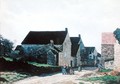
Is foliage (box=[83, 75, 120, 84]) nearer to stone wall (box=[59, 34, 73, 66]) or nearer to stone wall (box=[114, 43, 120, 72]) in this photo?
stone wall (box=[114, 43, 120, 72])

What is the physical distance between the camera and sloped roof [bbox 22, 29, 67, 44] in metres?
5.72

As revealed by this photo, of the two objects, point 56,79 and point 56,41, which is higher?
point 56,41

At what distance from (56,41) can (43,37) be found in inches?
8.6

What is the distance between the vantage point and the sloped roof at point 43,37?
5719 millimetres

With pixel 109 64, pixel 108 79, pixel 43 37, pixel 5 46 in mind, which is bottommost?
pixel 108 79

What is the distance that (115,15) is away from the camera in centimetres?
571

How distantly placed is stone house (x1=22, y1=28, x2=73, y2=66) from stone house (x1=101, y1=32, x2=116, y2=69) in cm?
49

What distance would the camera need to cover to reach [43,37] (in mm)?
5738

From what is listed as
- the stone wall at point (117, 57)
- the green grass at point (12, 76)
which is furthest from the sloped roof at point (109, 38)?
the green grass at point (12, 76)

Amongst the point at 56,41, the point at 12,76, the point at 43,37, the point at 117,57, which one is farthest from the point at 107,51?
the point at 12,76

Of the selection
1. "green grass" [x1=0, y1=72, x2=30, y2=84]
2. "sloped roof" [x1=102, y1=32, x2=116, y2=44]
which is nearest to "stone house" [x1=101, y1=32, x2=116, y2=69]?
"sloped roof" [x1=102, y1=32, x2=116, y2=44]

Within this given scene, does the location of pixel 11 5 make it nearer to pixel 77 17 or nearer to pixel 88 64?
pixel 77 17

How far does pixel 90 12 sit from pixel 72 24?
0.32 metres

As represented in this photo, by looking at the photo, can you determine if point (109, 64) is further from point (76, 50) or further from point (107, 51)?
point (76, 50)
